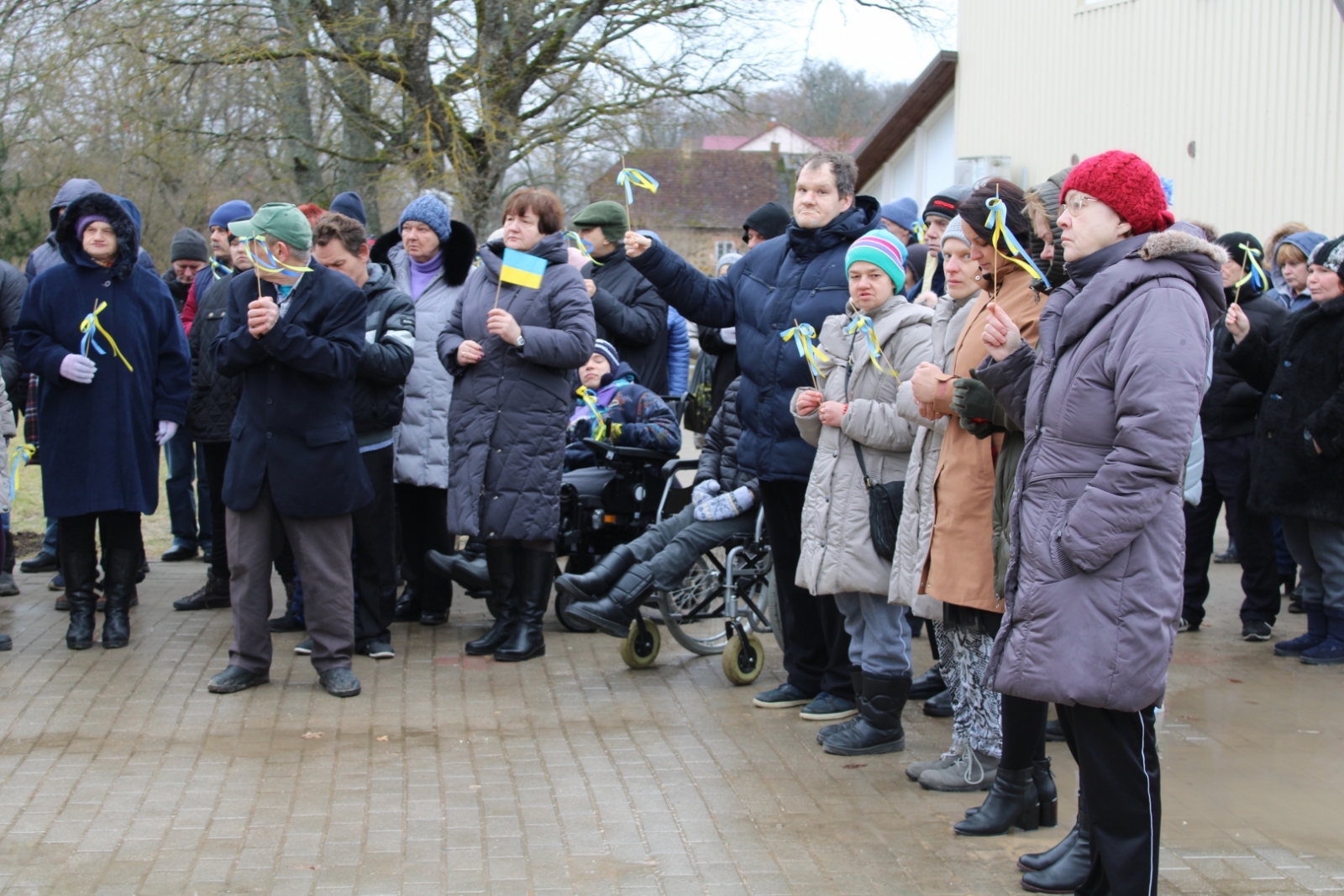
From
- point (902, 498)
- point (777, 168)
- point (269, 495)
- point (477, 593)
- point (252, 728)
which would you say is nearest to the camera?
point (902, 498)

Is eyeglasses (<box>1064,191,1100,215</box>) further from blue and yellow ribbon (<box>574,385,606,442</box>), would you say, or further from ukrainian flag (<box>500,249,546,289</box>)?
blue and yellow ribbon (<box>574,385,606,442</box>)

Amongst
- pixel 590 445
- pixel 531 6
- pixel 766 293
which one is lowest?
pixel 590 445

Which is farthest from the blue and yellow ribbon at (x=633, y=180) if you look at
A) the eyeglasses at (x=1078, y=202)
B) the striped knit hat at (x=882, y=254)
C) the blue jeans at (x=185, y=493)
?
the blue jeans at (x=185, y=493)

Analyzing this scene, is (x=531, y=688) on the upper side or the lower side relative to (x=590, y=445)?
lower

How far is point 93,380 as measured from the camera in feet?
21.0

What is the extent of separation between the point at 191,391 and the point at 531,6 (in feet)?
39.8

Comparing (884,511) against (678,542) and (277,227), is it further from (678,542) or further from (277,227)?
(277,227)

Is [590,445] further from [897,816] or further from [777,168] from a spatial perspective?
[777,168]

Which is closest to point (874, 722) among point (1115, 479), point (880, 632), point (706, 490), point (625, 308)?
point (880, 632)

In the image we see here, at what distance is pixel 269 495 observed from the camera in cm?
573

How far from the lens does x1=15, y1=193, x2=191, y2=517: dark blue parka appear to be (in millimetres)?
6371

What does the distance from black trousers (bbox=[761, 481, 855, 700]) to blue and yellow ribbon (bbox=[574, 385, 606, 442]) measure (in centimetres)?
163

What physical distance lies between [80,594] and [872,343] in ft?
13.3

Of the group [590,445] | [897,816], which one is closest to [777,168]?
[590,445]
